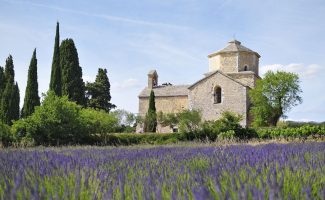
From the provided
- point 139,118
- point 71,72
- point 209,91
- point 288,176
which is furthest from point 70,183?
point 139,118

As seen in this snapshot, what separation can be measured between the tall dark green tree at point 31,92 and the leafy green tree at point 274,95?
69.6 feet

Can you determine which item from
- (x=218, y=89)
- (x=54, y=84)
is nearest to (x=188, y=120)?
(x=218, y=89)

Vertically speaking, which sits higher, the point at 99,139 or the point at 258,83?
the point at 258,83

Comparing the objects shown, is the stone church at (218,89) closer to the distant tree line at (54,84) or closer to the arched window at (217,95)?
the arched window at (217,95)

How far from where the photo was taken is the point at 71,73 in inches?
1538

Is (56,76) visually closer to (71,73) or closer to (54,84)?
(54,84)

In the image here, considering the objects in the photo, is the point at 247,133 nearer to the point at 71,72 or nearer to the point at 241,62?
the point at 71,72

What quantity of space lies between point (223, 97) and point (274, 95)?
516cm

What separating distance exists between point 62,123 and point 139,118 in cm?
2697

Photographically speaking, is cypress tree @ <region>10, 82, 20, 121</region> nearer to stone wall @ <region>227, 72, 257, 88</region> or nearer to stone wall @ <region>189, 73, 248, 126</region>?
stone wall @ <region>189, 73, 248, 126</region>

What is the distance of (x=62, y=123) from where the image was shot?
21.3 m

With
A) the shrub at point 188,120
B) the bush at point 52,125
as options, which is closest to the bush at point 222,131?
the bush at point 52,125

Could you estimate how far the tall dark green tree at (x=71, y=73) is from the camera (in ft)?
128

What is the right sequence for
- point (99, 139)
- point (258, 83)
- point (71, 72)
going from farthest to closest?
point (258, 83) → point (71, 72) → point (99, 139)
